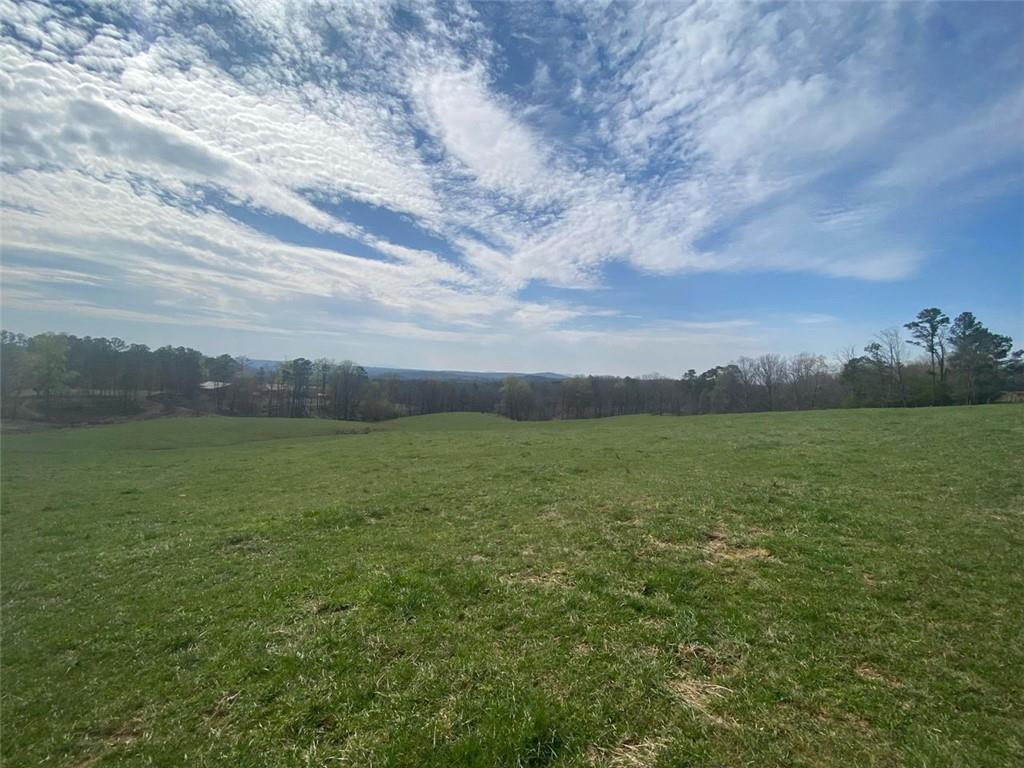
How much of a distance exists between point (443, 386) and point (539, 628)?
110285 mm

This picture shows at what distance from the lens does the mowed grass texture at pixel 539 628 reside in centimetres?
393

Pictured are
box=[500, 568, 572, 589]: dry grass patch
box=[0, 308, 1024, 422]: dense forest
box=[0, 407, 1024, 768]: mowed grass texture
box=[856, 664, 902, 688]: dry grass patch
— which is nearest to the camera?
box=[0, 407, 1024, 768]: mowed grass texture

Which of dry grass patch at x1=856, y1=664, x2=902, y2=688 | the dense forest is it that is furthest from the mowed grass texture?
the dense forest

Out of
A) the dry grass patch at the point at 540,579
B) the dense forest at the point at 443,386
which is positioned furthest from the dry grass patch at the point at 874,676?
the dense forest at the point at 443,386

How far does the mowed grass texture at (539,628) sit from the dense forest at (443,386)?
190ft

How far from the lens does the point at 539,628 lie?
223 inches

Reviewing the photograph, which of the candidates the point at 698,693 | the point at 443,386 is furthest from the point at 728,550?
the point at 443,386

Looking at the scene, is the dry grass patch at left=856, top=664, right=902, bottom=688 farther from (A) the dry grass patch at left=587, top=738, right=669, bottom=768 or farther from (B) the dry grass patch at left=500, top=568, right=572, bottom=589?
(B) the dry grass patch at left=500, top=568, right=572, bottom=589

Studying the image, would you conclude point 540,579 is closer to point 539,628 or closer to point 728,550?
point 539,628

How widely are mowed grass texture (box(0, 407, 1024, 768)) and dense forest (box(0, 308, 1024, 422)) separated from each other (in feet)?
190

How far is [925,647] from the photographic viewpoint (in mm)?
4805

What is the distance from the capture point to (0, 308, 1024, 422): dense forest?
54416 millimetres

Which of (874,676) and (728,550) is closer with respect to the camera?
(874,676)

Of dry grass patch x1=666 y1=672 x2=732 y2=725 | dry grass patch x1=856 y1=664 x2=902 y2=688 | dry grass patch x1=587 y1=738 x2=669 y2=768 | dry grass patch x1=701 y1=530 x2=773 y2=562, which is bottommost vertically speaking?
dry grass patch x1=587 y1=738 x2=669 y2=768
